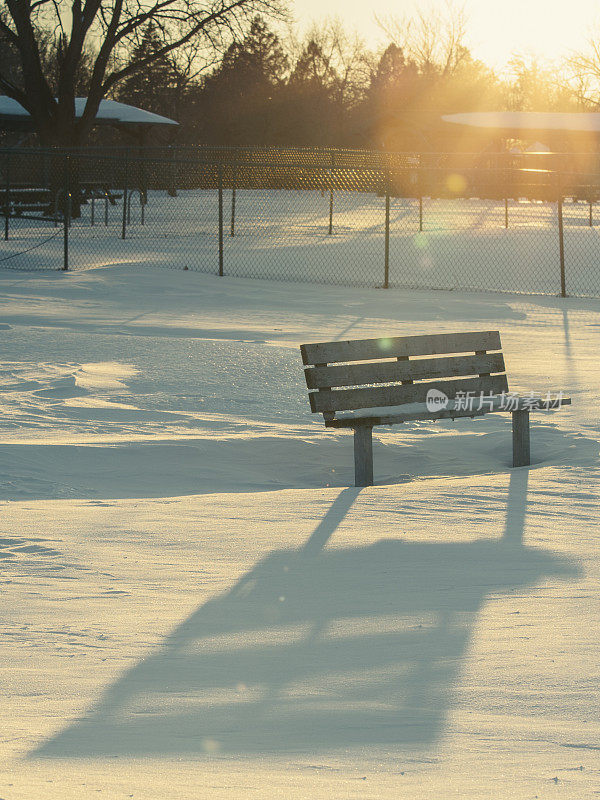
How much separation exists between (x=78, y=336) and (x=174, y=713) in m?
8.57

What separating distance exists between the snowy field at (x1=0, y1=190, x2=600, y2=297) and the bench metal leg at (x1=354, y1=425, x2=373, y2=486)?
11.1m

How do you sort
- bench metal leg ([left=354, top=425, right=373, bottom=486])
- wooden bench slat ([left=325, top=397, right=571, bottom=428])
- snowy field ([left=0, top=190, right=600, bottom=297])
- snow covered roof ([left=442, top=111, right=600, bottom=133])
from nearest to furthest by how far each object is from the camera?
wooden bench slat ([left=325, top=397, right=571, bottom=428])
bench metal leg ([left=354, top=425, right=373, bottom=486])
snowy field ([left=0, top=190, right=600, bottom=297])
snow covered roof ([left=442, top=111, right=600, bottom=133])

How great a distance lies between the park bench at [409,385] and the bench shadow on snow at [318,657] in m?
1.29

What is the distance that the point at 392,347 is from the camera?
21.7 ft

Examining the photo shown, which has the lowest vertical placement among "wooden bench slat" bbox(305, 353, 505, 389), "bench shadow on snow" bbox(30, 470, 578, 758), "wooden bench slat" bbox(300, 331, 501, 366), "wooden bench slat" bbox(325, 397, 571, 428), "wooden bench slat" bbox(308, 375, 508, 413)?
"bench shadow on snow" bbox(30, 470, 578, 758)

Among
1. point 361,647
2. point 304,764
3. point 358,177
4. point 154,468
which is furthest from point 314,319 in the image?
point 358,177

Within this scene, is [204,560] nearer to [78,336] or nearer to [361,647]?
[361,647]

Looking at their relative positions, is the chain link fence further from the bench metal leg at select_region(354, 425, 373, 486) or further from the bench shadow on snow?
the bench shadow on snow

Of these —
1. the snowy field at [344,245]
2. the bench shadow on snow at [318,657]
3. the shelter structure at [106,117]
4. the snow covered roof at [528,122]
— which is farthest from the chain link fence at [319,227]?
the bench shadow on snow at [318,657]

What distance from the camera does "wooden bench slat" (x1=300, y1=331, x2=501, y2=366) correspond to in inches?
251

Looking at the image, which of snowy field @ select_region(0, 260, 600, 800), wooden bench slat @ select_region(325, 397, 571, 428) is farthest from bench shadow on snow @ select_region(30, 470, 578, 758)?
wooden bench slat @ select_region(325, 397, 571, 428)

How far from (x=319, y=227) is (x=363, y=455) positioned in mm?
23766

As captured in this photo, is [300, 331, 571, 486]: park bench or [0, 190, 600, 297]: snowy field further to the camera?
[0, 190, 600, 297]: snowy field

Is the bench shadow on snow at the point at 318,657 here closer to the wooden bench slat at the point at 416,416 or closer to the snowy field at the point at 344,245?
the wooden bench slat at the point at 416,416
